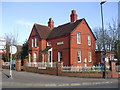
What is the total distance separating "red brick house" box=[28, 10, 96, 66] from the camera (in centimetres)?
3114

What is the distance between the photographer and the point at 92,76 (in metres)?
22.2

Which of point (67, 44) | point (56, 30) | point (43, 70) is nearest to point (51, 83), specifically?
point (43, 70)

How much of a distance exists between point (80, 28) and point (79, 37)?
65.4 inches

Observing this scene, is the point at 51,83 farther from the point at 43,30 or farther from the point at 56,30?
the point at 43,30

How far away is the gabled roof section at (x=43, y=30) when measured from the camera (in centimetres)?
3685

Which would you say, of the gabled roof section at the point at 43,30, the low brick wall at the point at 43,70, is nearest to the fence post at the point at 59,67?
the low brick wall at the point at 43,70

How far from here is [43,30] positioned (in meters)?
38.4

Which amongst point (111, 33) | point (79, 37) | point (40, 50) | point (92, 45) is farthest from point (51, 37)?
point (111, 33)

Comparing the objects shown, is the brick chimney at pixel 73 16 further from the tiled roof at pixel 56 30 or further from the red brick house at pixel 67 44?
the tiled roof at pixel 56 30

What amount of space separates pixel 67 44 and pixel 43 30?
9.11m

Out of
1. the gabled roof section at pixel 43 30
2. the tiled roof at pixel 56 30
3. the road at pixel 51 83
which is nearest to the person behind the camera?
the road at pixel 51 83

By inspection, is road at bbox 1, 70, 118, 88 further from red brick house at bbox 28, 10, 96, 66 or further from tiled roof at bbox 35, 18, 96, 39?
tiled roof at bbox 35, 18, 96, 39

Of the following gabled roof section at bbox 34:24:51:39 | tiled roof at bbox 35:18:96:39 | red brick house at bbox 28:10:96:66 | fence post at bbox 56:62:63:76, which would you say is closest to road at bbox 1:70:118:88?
fence post at bbox 56:62:63:76

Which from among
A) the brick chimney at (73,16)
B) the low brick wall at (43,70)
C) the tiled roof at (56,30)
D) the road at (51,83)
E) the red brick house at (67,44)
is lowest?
the road at (51,83)
